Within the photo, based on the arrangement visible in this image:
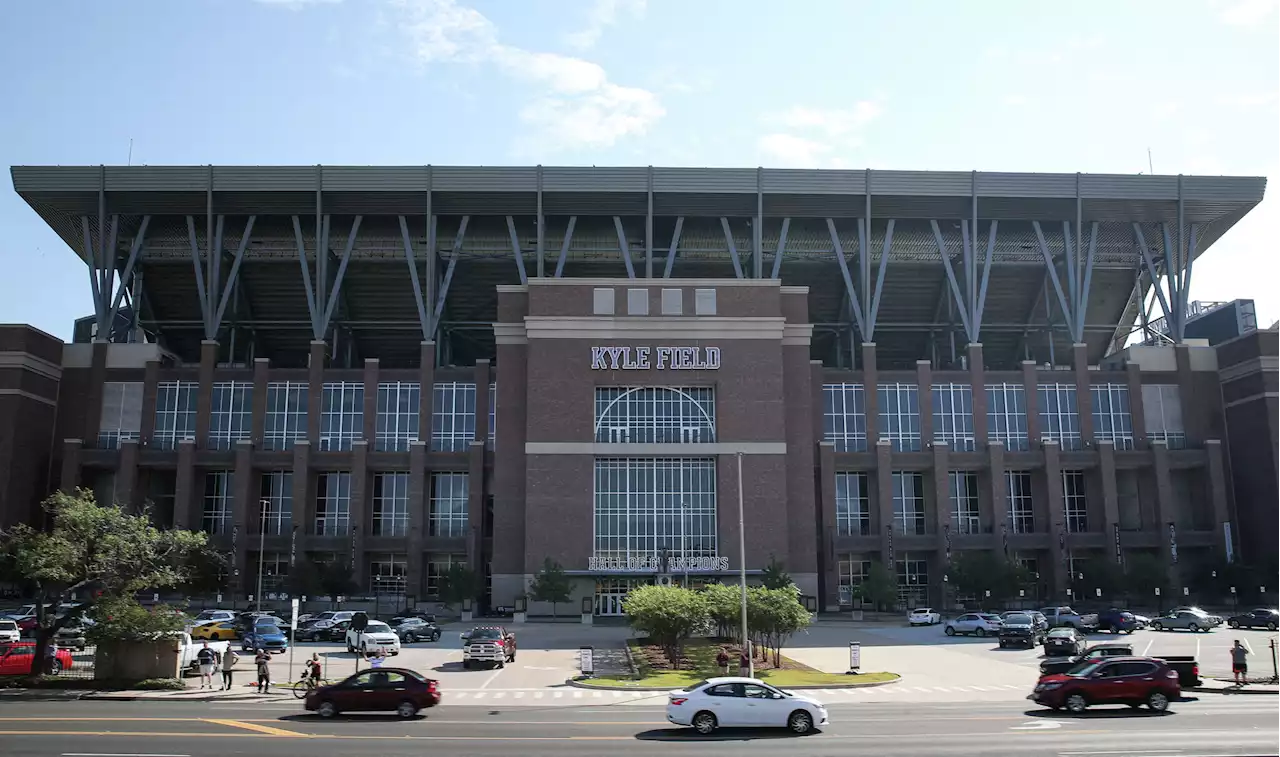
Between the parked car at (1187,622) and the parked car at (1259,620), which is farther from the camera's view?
the parked car at (1259,620)

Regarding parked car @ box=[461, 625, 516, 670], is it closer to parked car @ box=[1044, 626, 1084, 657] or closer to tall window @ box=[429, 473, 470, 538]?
parked car @ box=[1044, 626, 1084, 657]

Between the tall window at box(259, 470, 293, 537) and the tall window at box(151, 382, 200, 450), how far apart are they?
730 centimetres

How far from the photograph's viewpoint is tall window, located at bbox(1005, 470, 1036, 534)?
8681 cm

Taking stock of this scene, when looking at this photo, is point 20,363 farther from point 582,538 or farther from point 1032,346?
point 1032,346

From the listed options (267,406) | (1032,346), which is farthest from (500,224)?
(1032,346)

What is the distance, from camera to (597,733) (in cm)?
2503

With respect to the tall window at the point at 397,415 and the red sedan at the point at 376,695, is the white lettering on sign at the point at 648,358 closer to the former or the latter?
the tall window at the point at 397,415

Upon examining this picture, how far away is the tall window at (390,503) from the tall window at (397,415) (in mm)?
2800

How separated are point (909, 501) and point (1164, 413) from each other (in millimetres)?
24019

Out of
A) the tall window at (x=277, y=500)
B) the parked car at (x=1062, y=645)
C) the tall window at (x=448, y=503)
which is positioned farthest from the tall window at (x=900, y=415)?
the tall window at (x=277, y=500)

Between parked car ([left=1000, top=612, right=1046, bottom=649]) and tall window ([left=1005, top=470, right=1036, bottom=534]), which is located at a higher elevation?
tall window ([left=1005, top=470, right=1036, bottom=534])

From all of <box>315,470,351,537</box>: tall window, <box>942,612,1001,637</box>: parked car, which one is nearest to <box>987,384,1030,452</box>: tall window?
<box>942,612,1001,637</box>: parked car

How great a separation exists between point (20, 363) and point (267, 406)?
61.7ft

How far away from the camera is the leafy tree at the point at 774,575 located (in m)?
69.2
